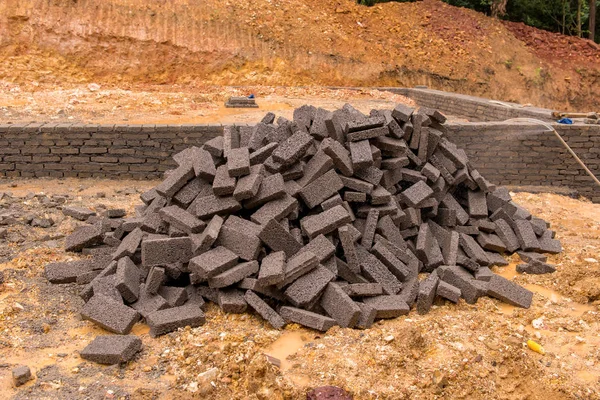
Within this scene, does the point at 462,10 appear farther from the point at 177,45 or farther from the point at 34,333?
the point at 34,333

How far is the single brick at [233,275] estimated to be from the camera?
474 cm

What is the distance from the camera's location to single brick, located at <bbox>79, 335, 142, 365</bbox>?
4043 millimetres

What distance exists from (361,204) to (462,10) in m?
16.4

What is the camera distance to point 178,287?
509 centimetres

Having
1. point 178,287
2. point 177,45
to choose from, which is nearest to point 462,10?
point 177,45

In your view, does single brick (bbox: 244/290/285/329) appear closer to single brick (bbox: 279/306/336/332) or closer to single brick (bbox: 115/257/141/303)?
single brick (bbox: 279/306/336/332)

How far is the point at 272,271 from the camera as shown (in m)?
4.65

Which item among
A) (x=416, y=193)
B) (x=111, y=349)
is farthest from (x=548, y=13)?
(x=111, y=349)

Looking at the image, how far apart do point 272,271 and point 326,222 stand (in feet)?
2.66

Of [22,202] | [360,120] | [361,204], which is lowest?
[22,202]

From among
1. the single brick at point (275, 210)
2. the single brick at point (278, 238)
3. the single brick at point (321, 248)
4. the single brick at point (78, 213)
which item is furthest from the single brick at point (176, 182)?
the single brick at point (78, 213)

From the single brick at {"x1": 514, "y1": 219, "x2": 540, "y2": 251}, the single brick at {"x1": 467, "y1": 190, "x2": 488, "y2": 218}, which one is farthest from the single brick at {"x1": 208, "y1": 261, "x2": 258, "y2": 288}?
the single brick at {"x1": 514, "y1": 219, "x2": 540, "y2": 251}

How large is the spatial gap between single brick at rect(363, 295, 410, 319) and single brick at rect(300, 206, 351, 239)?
76cm

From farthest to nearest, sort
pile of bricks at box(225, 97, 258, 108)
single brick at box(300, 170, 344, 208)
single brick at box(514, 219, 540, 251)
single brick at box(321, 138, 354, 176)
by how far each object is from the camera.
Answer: pile of bricks at box(225, 97, 258, 108) → single brick at box(514, 219, 540, 251) → single brick at box(321, 138, 354, 176) → single brick at box(300, 170, 344, 208)
